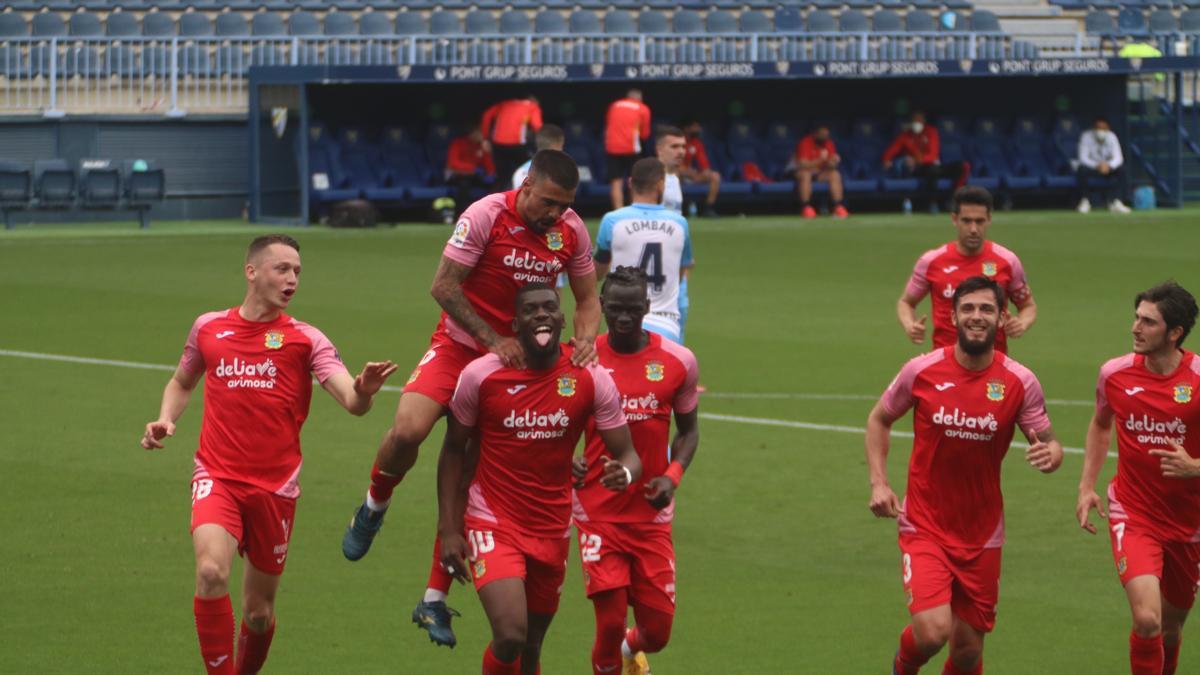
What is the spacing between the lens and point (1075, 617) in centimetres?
1039

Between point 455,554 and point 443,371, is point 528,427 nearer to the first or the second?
point 455,554

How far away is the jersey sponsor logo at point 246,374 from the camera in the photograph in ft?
27.7

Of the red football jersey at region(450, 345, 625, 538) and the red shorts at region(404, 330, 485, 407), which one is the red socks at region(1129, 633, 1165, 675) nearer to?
the red football jersey at region(450, 345, 625, 538)

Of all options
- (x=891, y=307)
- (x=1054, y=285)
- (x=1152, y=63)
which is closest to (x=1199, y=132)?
(x=1152, y=63)

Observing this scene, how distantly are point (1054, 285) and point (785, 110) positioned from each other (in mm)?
13850

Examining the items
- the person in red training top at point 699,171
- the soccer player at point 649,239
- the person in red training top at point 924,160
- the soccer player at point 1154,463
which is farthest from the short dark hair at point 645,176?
the person in red training top at point 924,160

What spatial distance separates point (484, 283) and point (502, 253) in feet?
0.62

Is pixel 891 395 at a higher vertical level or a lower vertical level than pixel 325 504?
higher

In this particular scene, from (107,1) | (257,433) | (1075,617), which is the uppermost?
(107,1)

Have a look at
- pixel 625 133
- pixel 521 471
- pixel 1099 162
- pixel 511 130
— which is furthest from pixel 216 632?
pixel 1099 162

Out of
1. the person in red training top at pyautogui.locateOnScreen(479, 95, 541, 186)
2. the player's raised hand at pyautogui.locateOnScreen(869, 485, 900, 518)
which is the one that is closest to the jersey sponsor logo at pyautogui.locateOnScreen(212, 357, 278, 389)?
the player's raised hand at pyautogui.locateOnScreen(869, 485, 900, 518)

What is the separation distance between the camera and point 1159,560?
8.46m

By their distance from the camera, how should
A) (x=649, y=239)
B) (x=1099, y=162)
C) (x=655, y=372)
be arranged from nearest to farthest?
(x=655, y=372) < (x=649, y=239) < (x=1099, y=162)

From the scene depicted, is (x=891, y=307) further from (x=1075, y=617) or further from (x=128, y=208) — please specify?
(x=128, y=208)
